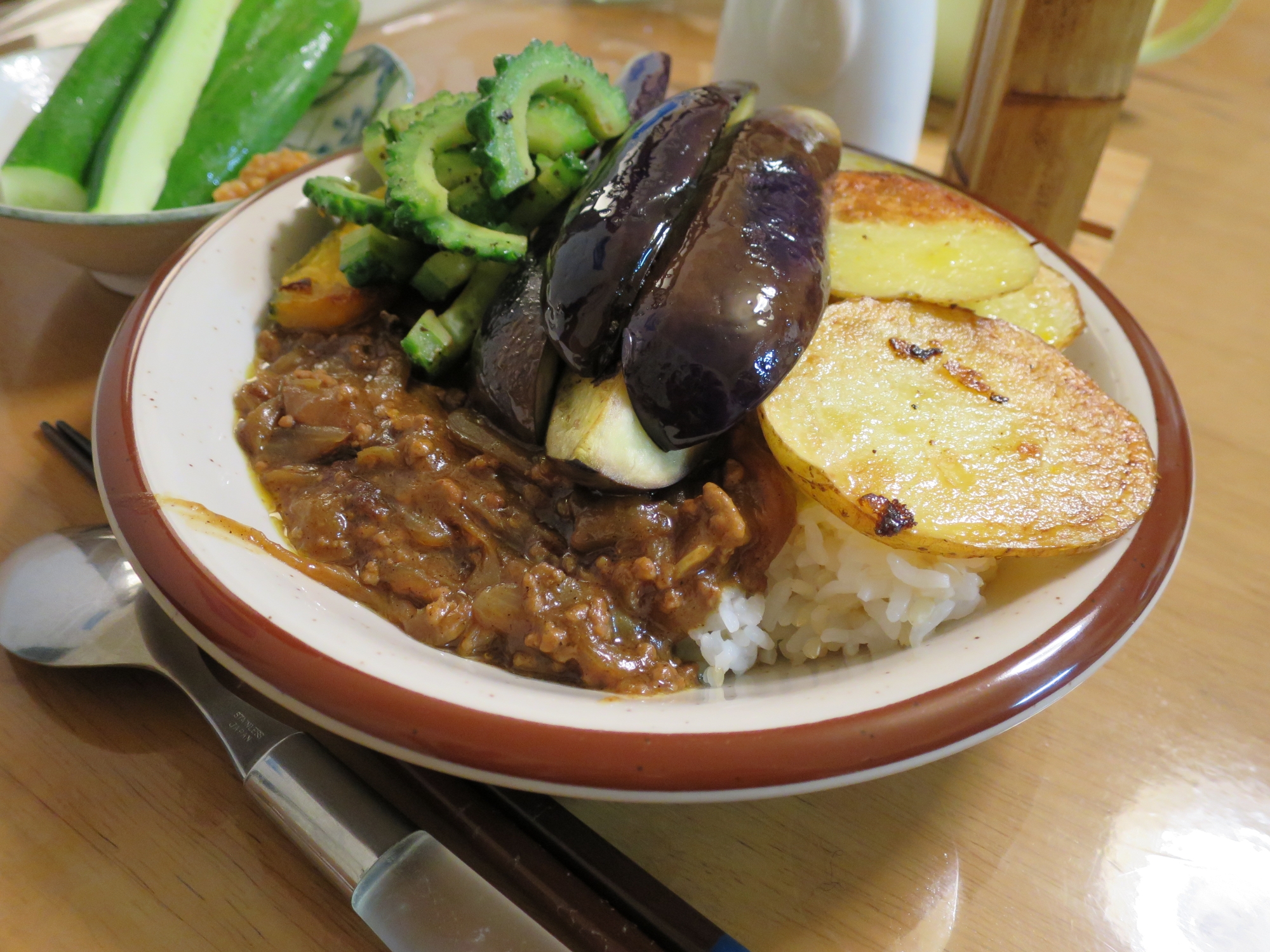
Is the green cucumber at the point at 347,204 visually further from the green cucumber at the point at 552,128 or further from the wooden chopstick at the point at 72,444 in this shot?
the wooden chopstick at the point at 72,444

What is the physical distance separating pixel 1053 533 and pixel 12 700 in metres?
1.49

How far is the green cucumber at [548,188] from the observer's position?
1.51 metres

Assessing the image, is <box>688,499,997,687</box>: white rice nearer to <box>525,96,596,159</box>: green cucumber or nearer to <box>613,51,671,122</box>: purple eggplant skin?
<box>525,96,596,159</box>: green cucumber

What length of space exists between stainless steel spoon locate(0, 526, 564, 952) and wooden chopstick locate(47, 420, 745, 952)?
Answer: 46mm

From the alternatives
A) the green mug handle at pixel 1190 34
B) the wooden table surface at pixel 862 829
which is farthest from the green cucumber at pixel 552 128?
the green mug handle at pixel 1190 34

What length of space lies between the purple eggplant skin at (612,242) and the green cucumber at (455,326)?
0.24m

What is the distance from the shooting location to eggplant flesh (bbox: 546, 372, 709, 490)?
113 cm

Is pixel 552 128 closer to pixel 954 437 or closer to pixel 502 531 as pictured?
pixel 502 531

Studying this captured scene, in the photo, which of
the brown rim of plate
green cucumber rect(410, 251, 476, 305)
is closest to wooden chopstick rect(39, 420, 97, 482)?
the brown rim of plate

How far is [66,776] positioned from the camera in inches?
44.8

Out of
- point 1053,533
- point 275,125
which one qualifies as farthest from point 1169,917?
point 275,125

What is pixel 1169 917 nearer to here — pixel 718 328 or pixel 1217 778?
pixel 1217 778

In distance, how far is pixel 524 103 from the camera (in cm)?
147

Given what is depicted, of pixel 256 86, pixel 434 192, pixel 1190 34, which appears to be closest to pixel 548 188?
pixel 434 192
